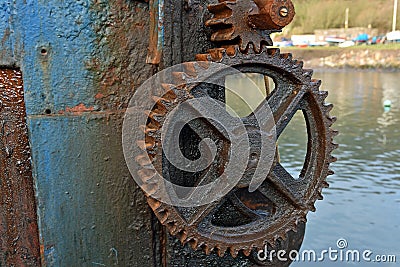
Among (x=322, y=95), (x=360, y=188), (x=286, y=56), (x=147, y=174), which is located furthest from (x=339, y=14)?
(x=147, y=174)

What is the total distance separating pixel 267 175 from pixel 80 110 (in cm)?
67

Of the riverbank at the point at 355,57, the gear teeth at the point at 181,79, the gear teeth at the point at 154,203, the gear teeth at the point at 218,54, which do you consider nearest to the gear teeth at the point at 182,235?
the gear teeth at the point at 154,203

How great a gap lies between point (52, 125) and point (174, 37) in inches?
20.3

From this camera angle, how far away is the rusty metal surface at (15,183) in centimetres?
153

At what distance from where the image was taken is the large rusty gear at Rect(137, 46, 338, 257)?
1.46 metres

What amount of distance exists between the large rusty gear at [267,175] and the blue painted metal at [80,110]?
7.3 inches

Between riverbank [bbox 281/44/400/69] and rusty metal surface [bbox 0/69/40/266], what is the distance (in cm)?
2592

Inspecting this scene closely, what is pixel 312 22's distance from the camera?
3806 cm

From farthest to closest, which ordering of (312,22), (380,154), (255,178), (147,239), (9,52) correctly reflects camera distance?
1. (312,22)
2. (380,154)
3. (147,239)
4. (255,178)
5. (9,52)

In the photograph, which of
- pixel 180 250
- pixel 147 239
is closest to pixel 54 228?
pixel 147 239

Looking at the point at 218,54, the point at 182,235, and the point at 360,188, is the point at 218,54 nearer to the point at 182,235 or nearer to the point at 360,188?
the point at 182,235

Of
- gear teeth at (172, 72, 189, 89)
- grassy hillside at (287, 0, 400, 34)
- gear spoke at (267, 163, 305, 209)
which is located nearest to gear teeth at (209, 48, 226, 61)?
gear teeth at (172, 72, 189, 89)

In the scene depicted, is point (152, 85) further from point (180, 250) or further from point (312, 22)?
point (312, 22)

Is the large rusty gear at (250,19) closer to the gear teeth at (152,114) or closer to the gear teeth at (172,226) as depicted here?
the gear teeth at (152,114)
